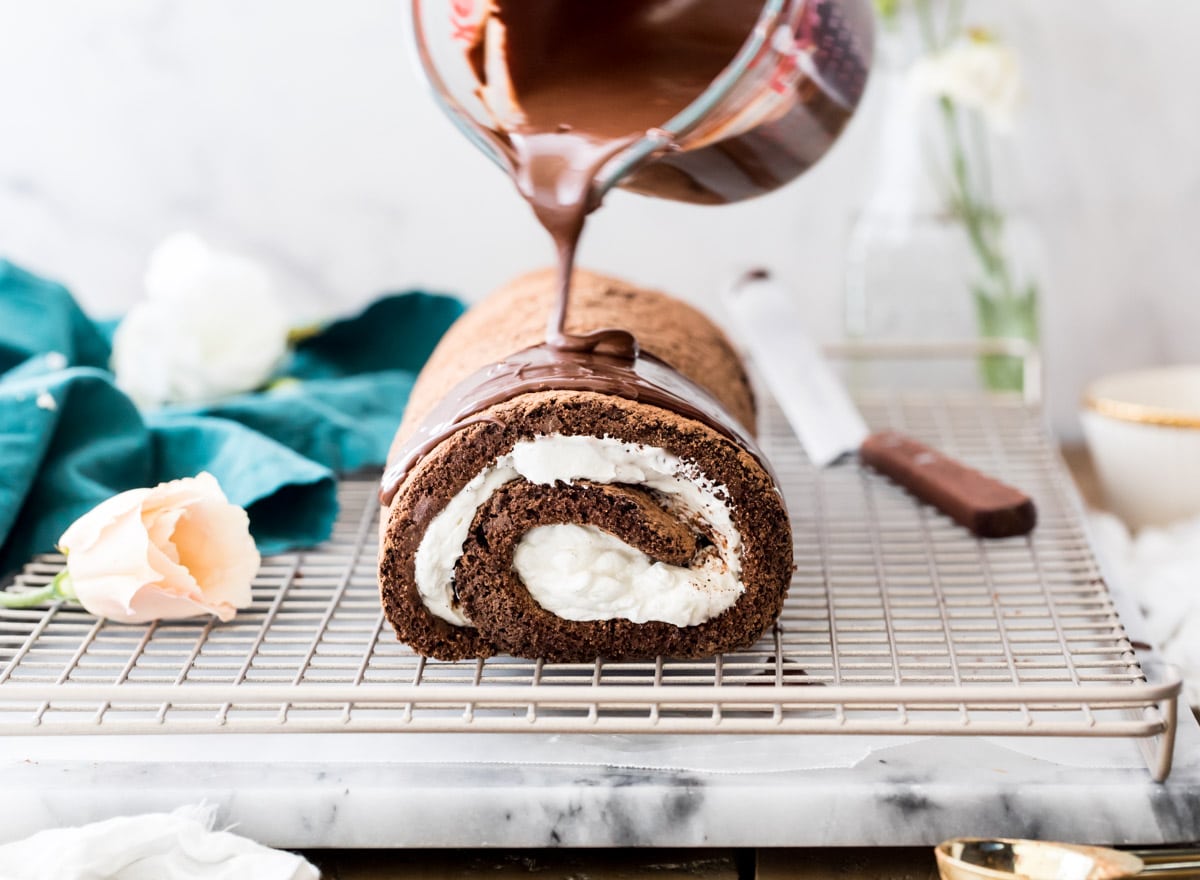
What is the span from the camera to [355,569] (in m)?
1.50

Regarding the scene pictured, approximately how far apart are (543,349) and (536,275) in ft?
1.50

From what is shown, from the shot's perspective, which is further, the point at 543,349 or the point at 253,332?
the point at 253,332

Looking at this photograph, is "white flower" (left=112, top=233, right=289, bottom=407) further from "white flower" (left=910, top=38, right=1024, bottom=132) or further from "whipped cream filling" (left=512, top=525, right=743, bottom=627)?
"white flower" (left=910, top=38, right=1024, bottom=132)

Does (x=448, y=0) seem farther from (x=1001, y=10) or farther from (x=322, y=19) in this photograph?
(x=1001, y=10)

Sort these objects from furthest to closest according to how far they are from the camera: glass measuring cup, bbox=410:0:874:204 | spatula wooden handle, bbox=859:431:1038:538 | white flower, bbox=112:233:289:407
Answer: white flower, bbox=112:233:289:407
spatula wooden handle, bbox=859:431:1038:538
glass measuring cup, bbox=410:0:874:204

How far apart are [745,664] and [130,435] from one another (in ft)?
2.66

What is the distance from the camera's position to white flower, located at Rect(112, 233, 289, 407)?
1.82 meters

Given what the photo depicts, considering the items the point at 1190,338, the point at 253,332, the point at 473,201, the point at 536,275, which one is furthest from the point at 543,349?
the point at 1190,338

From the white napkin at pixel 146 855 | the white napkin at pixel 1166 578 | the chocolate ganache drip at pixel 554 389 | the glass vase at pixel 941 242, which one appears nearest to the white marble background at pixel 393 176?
the glass vase at pixel 941 242

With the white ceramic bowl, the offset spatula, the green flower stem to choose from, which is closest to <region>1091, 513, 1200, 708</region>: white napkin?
the white ceramic bowl

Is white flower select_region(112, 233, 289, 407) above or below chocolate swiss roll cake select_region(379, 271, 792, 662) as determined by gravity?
below

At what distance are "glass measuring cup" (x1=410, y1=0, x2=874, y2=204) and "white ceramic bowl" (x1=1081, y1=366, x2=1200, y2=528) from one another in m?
0.62

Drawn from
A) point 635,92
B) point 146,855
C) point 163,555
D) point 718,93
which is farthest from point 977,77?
point 146,855

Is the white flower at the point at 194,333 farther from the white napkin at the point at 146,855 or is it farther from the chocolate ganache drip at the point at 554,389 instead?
the white napkin at the point at 146,855
